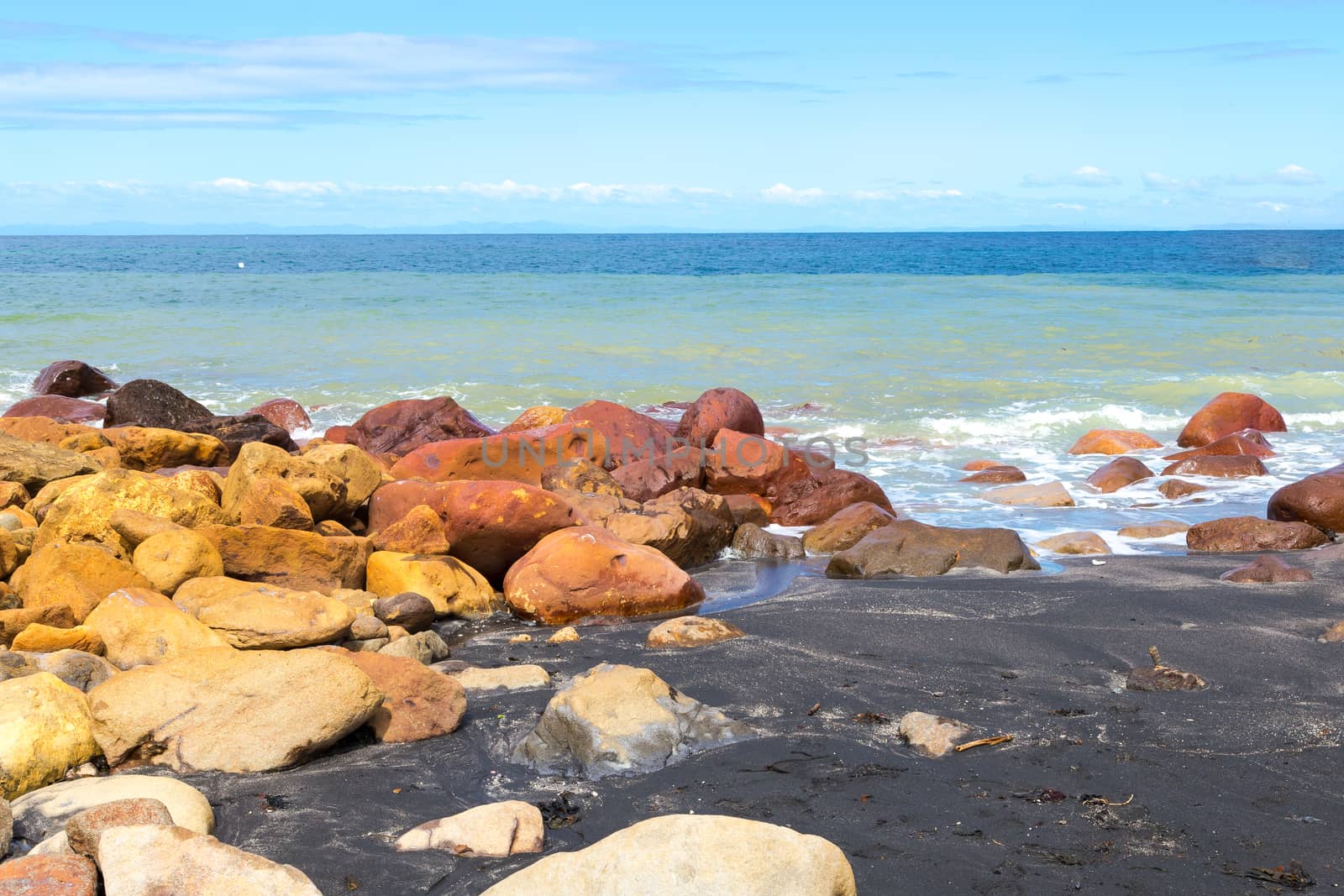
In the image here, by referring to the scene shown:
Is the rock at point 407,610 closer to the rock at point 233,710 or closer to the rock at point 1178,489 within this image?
the rock at point 233,710

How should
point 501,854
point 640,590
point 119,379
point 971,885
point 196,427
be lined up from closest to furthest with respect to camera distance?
point 971,885, point 501,854, point 640,590, point 196,427, point 119,379

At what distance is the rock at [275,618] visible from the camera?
520cm

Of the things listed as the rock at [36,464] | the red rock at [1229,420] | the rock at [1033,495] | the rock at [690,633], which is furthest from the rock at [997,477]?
the rock at [36,464]

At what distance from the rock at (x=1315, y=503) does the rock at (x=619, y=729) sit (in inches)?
230

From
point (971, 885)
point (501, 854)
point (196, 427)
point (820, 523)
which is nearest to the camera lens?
point (971, 885)

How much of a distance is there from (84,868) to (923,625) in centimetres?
408

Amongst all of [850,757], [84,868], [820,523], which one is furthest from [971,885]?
[820,523]

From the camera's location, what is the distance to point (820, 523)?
8.63 m

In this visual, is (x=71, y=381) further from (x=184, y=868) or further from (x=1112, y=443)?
(x=184, y=868)

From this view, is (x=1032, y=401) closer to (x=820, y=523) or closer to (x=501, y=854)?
(x=820, y=523)

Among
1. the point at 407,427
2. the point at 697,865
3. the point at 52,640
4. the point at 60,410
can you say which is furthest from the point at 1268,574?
the point at 60,410

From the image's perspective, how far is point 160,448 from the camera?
8711mm

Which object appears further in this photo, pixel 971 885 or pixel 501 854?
pixel 501 854

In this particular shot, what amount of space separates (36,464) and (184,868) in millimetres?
5466
